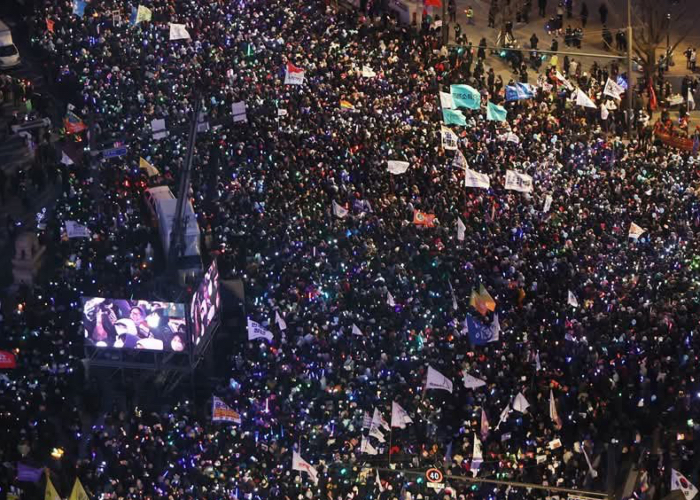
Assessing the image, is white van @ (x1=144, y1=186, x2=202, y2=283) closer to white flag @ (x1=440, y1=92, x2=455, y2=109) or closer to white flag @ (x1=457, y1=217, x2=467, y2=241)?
white flag @ (x1=457, y1=217, x2=467, y2=241)

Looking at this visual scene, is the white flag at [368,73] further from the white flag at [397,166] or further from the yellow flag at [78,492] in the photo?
the yellow flag at [78,492]

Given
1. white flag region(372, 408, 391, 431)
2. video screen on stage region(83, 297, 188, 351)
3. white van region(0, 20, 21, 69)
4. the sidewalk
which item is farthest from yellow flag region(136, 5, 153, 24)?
white flag region(372, 408, 391, 431)

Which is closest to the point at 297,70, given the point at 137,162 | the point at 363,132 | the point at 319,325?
the point at 363,132

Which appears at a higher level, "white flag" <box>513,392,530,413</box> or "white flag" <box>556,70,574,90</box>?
"white flag" <box>556,70,574,90</box>

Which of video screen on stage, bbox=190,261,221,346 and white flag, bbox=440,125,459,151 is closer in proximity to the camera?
video screen on stage, bbox=190,261,221,346

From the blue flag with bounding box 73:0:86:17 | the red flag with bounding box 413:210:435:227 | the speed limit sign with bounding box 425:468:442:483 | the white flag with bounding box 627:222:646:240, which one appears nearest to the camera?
the speed limit sign with bounding box 425:468:442:483

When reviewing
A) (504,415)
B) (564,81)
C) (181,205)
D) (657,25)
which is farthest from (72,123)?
(657,25)
